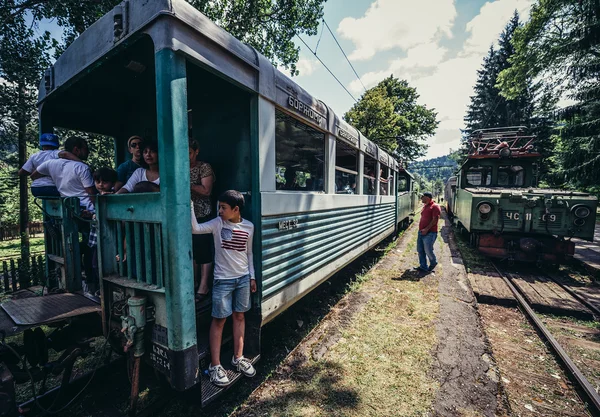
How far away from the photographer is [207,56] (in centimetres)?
208

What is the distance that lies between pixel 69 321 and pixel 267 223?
1929mm

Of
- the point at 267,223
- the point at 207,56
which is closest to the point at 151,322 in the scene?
the point at 267,223

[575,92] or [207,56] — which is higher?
[575,92]

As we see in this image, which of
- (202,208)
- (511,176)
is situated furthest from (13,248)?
(511,176)

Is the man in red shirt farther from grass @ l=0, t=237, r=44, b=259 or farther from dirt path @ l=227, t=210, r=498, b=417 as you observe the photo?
grass @ l=0, t=237, r=44, b=259

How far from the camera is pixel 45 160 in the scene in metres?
2.92

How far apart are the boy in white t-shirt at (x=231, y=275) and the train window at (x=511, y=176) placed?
359 inches

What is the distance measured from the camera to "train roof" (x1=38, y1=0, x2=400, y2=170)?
1.83 metres

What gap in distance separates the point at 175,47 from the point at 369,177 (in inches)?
204

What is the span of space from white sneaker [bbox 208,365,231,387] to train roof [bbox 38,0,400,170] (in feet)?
7.83

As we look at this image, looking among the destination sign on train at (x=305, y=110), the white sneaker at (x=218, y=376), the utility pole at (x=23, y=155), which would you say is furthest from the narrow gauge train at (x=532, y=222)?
the utility pole at (x=23, y=155)

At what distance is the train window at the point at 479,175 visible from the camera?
8836 mm

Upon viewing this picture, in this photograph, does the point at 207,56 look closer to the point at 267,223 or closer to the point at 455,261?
the point at 267,223

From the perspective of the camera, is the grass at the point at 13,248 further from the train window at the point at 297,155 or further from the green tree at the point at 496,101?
the green tree at the point at 496,101
